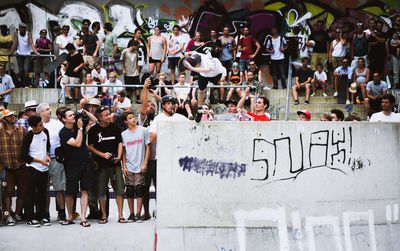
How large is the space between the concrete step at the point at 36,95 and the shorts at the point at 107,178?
7.11m

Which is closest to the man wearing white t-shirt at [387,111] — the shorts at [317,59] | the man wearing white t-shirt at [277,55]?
the man wearing white t-shirt at [277,55]

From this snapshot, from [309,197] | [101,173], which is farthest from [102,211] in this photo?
[309,197]

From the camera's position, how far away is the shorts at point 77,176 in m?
8.37

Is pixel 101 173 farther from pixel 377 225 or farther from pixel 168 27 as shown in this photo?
pixel 168 27

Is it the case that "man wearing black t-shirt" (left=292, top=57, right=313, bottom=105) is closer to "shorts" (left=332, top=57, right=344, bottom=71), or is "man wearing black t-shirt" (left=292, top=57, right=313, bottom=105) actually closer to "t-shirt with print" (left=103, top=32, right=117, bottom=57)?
"shorts" (left=332, top=57, right=344, bottom=71)

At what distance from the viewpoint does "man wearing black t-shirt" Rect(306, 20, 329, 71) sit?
57.9 ft

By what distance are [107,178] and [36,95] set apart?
758 centimetres

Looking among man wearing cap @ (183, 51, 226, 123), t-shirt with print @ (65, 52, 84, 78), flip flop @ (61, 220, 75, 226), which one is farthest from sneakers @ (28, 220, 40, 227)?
t-shirt with print @ (65, 52, 84, 78)

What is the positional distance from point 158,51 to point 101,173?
26.3 ft

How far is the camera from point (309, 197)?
7.11m

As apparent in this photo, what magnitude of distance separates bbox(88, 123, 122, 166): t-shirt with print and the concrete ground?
1109mm

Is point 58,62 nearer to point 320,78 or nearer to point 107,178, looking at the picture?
point 107,178

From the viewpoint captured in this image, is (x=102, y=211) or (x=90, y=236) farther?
(x=102, y=211)

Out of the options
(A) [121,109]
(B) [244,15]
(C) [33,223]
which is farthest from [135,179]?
(B) [244,15]
